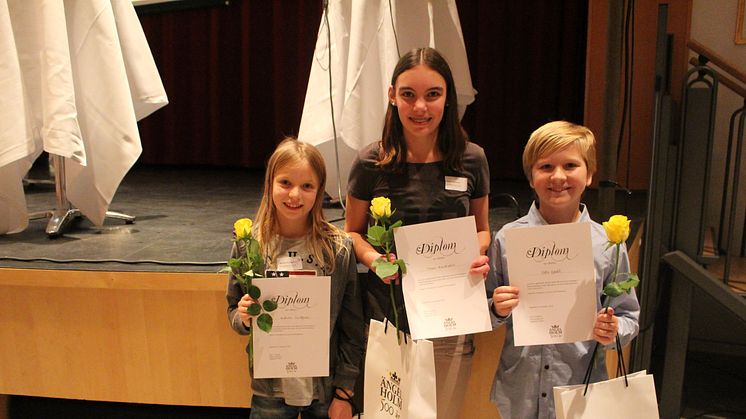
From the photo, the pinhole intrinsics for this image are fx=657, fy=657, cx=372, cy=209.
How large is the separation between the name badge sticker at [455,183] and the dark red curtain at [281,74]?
256 centimetres

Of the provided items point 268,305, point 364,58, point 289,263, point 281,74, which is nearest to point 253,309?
point 268,305

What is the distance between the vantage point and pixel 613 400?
126 cm

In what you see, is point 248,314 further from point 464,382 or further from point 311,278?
point 464,382

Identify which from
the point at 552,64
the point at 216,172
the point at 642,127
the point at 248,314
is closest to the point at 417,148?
the point at 248,314

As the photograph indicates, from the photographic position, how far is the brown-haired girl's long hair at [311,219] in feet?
4.60

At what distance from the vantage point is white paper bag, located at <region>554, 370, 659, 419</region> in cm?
125

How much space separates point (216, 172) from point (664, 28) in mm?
2976

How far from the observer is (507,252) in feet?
4.20

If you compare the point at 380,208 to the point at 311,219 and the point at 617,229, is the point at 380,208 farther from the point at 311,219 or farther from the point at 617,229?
the point at 617,229

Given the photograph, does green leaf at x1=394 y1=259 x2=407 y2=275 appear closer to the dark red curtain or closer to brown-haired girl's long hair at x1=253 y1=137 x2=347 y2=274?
brown-haired girl's long hair at x1=253 y1=137 x2=347 y2=274

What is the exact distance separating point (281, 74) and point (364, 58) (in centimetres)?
236

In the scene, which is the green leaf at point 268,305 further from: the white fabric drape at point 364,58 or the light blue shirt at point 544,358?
the white fabric drape at point 364,58

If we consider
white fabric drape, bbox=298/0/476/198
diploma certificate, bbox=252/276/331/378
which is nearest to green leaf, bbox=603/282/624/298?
→ diploma certificate, bbox=252/276/331/378

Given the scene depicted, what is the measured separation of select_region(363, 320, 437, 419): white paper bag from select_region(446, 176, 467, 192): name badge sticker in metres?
0.33
